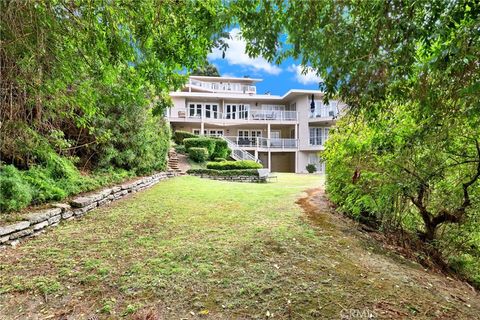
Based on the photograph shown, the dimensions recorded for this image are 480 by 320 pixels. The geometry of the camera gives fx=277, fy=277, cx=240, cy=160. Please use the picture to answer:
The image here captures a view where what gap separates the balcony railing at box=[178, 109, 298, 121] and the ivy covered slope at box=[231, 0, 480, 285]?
2063cm

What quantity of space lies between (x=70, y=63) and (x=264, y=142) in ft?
70.5

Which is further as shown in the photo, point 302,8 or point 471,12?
point 302,8

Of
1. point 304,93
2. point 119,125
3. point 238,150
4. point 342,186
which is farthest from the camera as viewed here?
point 304,93

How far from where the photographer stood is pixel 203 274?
3.30m

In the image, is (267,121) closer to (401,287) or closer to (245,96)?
(245,96)

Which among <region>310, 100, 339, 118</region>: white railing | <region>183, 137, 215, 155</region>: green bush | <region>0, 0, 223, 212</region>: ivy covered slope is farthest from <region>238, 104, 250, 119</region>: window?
<region>0, 0, 223, 212</region>: ivy covered slope

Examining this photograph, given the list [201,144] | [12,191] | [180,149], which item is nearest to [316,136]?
[201,144]

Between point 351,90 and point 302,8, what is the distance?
985 millimetres

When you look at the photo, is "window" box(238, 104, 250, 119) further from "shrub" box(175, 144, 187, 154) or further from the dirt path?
the dirt path

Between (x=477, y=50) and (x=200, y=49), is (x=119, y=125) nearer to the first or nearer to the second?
(x=200, y=49)

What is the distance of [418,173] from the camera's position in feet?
15.7

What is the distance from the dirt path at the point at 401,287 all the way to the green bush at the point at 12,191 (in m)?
5.18


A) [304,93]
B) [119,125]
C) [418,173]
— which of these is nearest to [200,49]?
[418,173]

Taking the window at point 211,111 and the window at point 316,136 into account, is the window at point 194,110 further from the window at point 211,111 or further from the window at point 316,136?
the window at point 316,136
